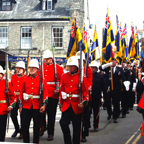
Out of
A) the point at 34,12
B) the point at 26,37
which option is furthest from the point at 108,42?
the point at 34,12

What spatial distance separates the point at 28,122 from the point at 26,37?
76.2 ft

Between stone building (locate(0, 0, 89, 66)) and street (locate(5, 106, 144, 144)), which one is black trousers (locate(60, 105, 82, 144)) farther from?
stone building (locate(0, 0, 89, 66))

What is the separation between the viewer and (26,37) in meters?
28.8

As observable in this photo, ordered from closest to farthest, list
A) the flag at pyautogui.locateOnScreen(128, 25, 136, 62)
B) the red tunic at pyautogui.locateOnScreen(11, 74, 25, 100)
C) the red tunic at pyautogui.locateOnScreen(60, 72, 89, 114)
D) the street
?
the red tunic at pyautogui.locateOnScreen(60, 72, 89, 114) < the street < the red tunic at pyautogui.locateOnScreen(11, 74, 25, 100) < the flag at pyautogui.locateOnScreen(128, 25, 136, 62)

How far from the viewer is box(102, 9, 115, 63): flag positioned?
11727mm

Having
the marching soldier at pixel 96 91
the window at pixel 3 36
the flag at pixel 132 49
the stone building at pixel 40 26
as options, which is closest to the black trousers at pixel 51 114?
the marching soldier at pixel 96 91

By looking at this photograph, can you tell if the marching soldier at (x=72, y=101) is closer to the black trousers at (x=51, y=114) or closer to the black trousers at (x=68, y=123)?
the black trousers at (x=68, y=123)

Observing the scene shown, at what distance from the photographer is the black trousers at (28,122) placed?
6273mm

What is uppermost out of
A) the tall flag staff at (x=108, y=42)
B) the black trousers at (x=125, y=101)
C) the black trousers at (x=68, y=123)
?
the tall flag staff at (x=108, y=42)

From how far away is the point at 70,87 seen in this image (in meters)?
6.11

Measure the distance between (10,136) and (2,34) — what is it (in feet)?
73.0

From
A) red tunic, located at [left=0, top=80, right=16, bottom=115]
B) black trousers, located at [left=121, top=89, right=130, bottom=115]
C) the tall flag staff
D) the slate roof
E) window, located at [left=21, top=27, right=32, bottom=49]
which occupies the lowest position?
black trousers, located at [left=121, top=89, right=130, bottom=115]

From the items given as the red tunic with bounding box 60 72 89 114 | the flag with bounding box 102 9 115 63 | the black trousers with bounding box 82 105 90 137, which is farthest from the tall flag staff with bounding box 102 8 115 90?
the red tunic with bounding box 60 72 89 114

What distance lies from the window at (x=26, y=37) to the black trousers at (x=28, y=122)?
Answer: 75.0ft
